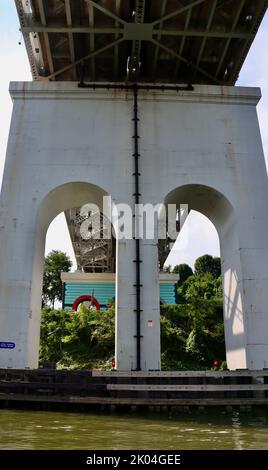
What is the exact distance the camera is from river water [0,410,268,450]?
640cm

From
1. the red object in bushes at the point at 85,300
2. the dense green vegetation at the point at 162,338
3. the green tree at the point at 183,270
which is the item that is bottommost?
the dense green vegetation at the point at 162,338

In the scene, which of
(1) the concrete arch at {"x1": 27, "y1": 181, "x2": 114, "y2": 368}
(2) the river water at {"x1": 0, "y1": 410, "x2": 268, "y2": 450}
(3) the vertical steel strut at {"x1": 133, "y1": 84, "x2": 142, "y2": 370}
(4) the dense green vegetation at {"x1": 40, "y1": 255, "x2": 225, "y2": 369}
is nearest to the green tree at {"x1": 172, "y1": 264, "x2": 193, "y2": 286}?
(4) the dense green vegetation at {"x1": 40, "y1": 255, "x2": 225, "y2": 369}

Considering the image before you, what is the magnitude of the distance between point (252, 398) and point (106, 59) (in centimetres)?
1271

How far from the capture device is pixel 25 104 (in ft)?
49.1

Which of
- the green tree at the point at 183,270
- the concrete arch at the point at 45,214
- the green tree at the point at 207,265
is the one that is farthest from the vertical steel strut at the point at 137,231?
the green tree at the point at 207,265

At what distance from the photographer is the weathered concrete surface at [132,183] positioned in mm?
12845

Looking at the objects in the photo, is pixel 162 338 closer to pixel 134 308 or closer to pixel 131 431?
pixel 134 308

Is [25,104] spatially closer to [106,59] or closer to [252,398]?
[106,59]

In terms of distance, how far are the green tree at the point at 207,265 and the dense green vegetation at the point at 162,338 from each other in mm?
52777

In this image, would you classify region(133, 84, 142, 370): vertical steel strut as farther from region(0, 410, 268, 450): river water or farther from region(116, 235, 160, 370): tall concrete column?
region(0, 410, 268, 450): river water

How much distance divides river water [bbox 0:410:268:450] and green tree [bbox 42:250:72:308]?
45.4m

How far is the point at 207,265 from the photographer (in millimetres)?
80812

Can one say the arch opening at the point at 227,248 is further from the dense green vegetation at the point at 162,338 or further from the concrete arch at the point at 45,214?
the dense green vegetation at the point at 162,338

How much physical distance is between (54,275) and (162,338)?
33551 mm
